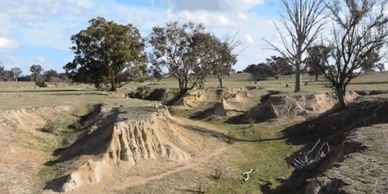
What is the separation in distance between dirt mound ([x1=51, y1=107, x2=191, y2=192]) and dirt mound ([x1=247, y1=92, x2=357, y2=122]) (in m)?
10.2

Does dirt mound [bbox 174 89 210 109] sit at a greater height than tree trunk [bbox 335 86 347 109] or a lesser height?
lesser

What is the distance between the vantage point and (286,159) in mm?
28438

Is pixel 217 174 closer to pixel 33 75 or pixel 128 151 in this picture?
pixel 128 151

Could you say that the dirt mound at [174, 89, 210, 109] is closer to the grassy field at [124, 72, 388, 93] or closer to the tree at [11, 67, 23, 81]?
the grassy field at [124, 72, 388, 93]

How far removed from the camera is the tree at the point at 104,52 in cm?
5491

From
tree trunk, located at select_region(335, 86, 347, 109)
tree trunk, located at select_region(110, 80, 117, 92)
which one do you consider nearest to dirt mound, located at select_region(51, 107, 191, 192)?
tree trunk, located at select_region(335, 86, 347, 109)

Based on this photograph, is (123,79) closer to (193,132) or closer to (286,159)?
(193,132)

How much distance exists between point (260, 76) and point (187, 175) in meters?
84.0

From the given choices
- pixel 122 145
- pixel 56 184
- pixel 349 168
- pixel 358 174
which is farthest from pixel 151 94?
pixel 358 174

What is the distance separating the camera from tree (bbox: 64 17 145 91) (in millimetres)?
54906

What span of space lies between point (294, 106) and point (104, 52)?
23.4 meters

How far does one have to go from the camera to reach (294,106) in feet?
126

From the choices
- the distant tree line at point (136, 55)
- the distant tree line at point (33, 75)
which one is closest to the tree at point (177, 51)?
the distant tree line at point (136, 55)

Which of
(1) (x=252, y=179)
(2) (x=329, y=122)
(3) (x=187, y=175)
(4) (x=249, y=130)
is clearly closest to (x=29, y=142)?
(3) (x=187, y=175)
